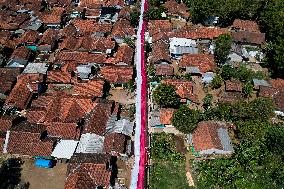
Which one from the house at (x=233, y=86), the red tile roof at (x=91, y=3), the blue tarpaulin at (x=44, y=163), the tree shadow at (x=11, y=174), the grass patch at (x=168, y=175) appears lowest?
the grass patch at (x=168, y=175)

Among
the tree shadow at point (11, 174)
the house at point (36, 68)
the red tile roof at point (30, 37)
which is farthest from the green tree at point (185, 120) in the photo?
the red tile roof at point (30, 37)

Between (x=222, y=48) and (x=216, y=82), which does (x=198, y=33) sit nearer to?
(x=222, y=48)

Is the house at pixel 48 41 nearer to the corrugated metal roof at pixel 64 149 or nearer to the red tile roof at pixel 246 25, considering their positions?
the corrugated metal roof at pixel 64 149

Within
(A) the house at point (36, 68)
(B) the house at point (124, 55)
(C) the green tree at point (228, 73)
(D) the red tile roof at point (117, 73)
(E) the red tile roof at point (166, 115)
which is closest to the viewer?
(E) the red tile roof at point (166, 115)

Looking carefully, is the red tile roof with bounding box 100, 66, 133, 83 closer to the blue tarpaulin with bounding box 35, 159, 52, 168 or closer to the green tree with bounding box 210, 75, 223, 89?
the green tree with bounding box 210, 75, 223, 89

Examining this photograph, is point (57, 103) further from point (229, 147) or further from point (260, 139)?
point (260, 139)

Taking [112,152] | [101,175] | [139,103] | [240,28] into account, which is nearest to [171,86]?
[139,103]

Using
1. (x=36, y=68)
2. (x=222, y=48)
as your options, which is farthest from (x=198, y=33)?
(x=36, y=68)
